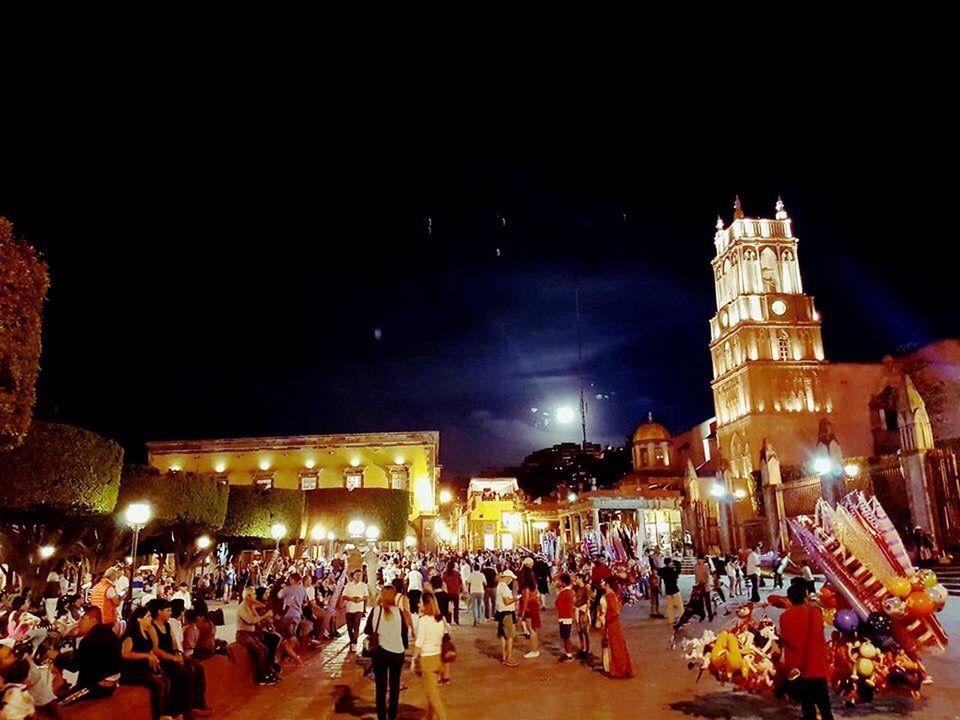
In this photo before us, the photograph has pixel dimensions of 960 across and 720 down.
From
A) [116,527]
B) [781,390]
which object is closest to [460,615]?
[116,527]

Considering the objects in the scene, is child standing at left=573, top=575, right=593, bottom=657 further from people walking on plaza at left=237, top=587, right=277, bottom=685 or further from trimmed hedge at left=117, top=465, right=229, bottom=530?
trimmed hedge at left=117, top=465, right=229, bottom=530

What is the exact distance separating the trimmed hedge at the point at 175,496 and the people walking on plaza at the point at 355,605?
11.4 meters

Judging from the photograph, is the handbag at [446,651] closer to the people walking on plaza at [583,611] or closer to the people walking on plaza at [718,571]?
the people walking on plaza at [583,611]

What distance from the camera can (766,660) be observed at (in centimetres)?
816

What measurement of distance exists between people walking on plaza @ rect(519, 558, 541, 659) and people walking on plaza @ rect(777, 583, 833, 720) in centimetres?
722

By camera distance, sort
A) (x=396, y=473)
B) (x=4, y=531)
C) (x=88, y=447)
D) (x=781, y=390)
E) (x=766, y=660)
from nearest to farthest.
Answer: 1. (x=766, y=660)
2. (x=88, y=447)
3. (x=4, y=531)
4. (x=781, y=390)
5. (x=396, y=473)

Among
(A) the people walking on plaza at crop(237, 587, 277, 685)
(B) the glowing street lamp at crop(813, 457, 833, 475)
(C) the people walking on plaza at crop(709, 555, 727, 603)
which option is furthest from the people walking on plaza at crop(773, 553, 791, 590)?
(A) the people walking on plaza at crop(237, 587, 277, 685)

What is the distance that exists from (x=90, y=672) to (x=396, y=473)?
5917 cm

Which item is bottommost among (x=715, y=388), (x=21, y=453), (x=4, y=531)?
(x=4, y=531)

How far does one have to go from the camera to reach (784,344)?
180ft

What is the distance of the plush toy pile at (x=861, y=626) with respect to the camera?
8.12m

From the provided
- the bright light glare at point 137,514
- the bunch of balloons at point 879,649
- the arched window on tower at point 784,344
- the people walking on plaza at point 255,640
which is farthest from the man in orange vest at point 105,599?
the arched window on tower at point 784,344

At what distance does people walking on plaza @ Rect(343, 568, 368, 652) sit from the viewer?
1507cm

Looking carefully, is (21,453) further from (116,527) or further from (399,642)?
(399,642)
